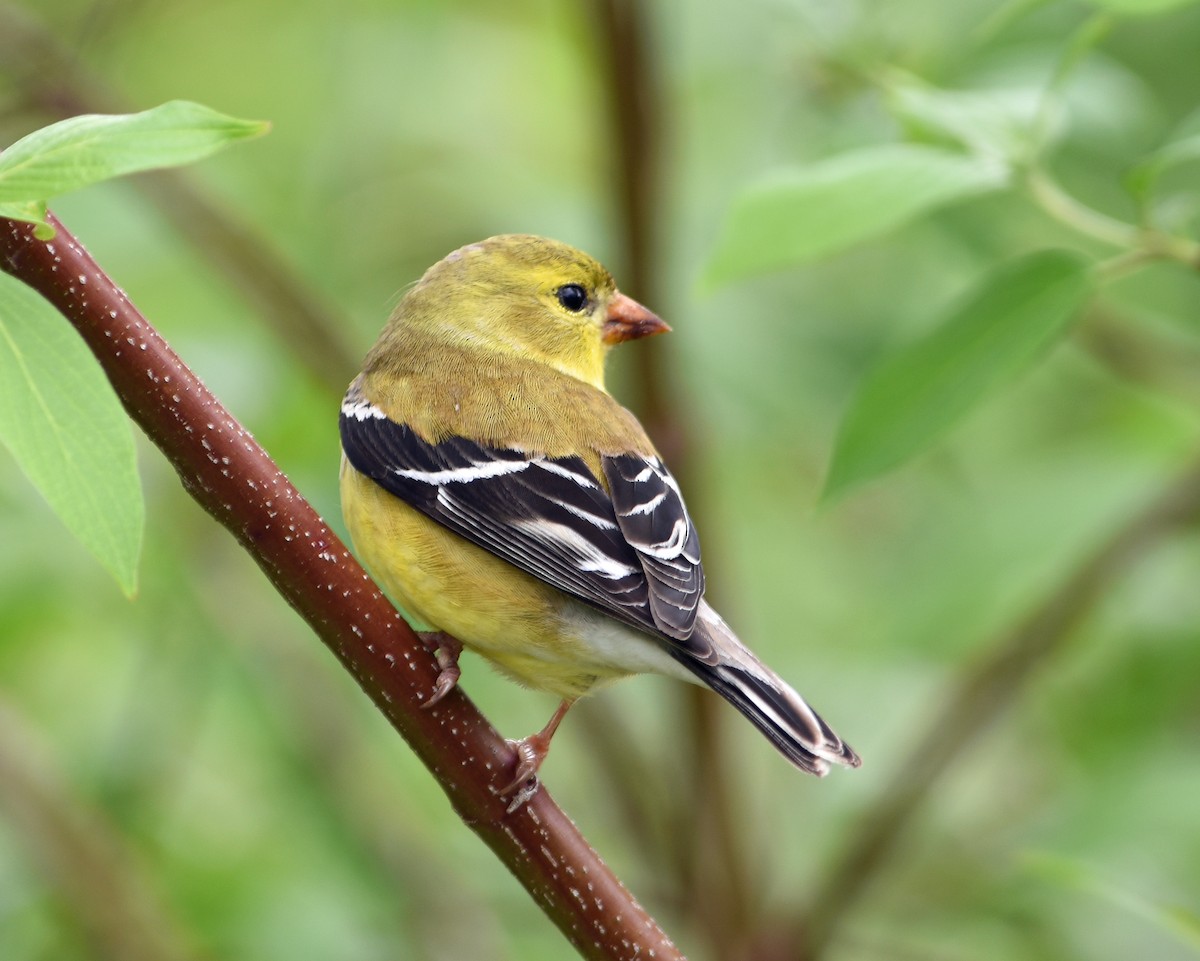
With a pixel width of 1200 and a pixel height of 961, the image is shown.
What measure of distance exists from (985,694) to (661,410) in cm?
112

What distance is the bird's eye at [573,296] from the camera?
3.72 meters

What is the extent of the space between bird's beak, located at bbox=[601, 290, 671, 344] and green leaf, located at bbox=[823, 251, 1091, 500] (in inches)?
44.0

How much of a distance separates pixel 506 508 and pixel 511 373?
582mm

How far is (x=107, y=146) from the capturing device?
1.48 metres

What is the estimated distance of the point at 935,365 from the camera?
2.33m

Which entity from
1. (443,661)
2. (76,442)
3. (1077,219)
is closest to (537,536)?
(443,661)

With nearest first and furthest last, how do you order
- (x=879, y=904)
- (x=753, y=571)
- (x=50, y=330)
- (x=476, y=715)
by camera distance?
(x=50, y=330)
(x=476, y=715)
(x=879, y=904)
(x=753, y=571)

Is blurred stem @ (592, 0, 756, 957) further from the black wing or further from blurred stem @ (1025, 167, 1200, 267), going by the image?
blurred stem @ (1025, 167, 1200, 267)

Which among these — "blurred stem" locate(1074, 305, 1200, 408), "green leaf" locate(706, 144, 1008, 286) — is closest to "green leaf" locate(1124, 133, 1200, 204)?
"green leaf" locate(706, 144, 1008, 286)

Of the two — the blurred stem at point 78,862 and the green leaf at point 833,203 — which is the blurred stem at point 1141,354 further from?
the blurred stem at point 78,862

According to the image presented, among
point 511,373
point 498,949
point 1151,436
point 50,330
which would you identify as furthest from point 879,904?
point 50,330

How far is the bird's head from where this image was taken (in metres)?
3.69

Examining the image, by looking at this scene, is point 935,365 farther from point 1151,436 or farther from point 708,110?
point 708,110

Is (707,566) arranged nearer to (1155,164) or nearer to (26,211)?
(1155,164)
